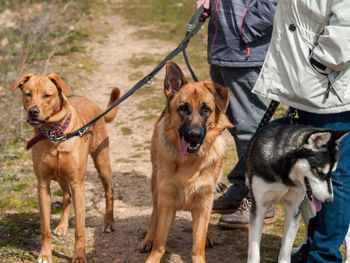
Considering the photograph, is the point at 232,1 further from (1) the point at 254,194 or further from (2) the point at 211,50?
(1) the point at 254,194

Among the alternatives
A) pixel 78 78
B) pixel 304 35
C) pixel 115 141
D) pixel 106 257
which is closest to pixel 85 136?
pixel 106 257

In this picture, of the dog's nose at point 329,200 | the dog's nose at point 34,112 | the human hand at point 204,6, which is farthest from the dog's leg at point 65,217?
the dog's nose at point 329,200

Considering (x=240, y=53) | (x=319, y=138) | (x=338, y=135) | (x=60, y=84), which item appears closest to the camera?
(x=338, y=135)

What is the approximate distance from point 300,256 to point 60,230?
2.37 meters

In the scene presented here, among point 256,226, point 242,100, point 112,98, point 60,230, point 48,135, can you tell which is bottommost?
point 60,230

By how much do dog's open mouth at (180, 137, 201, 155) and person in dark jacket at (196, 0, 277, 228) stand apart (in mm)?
1005

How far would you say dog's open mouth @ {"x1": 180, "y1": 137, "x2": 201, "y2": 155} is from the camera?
3541 millimetres

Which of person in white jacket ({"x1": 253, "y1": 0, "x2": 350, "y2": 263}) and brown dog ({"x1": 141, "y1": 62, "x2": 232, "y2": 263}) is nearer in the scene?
person in white jacket ({"x1": 253, "y1": 0, "x2": 350, "y2": 263})

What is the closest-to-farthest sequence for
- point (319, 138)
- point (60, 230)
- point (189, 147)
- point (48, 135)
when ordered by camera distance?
point (319, 138) < point (189, 147) < point (48, 135) < point (60, 230)

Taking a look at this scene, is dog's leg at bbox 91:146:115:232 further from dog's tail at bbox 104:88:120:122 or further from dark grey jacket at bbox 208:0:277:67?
dark grey jacket at bbox 208:0:277:67

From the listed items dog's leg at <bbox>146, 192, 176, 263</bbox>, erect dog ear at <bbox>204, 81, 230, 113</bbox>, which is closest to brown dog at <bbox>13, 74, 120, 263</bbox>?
dog's leg at <bbox>146, 192, 176, 263</bbox>

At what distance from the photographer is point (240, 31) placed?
4.09 meters

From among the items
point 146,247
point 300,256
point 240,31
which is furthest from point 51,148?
point 300,256

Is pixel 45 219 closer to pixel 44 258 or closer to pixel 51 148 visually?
pixel 44 258
